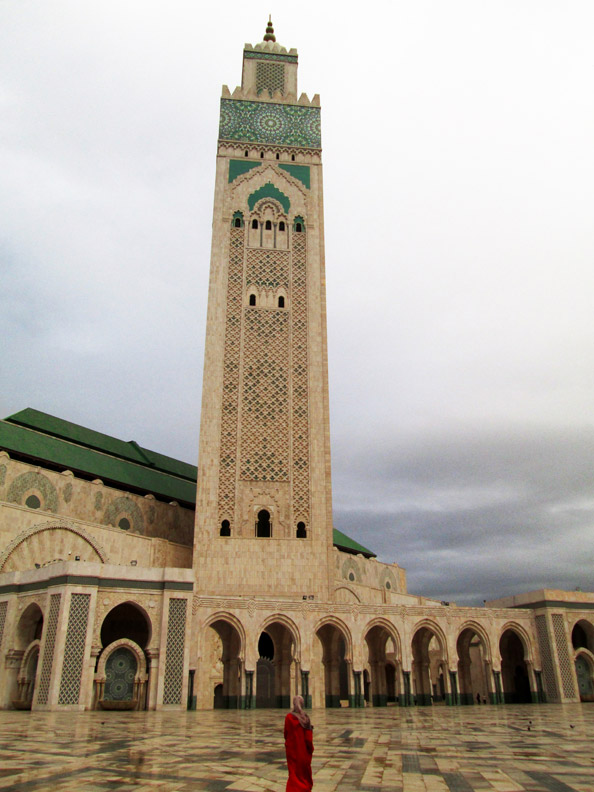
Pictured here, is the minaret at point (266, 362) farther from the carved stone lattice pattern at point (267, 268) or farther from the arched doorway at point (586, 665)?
the arched doorway at point (586, 665)

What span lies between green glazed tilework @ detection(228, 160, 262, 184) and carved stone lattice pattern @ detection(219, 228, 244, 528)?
7.85 ft

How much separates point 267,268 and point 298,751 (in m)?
19.0

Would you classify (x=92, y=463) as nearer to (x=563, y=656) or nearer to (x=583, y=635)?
(x=563, y=656)

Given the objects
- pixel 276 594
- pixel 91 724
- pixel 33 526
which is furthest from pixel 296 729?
pixel 33 526

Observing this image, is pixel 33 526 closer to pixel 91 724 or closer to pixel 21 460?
pixel 21 460

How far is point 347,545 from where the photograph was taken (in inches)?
1178

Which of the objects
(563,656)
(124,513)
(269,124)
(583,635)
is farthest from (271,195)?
(583,635)

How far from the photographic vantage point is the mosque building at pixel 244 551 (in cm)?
1430

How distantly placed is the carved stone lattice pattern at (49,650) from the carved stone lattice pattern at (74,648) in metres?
0.30

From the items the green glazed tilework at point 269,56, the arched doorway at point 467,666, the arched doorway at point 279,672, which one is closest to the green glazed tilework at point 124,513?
the arched doorway at point 279,672

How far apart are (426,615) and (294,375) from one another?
833cm

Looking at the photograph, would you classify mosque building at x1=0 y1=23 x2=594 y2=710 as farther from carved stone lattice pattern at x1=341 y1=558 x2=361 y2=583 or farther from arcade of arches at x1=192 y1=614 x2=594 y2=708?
carved stone lattice pattern at x1=341 y1=558 x2=361 y2=583

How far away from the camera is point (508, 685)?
19250 mm

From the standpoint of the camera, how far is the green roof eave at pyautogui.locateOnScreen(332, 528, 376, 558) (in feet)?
95.7
